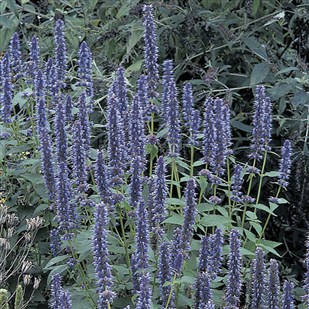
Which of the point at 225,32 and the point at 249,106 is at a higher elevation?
the point at 225,32

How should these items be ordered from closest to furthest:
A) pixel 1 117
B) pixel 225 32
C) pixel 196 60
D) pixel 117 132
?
pixel 117 132
pixel 1 117
pixel 225 32
pixel 196 60

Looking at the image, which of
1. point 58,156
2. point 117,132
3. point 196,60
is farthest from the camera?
point 196,60

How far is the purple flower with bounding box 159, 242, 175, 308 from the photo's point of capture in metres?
3.49

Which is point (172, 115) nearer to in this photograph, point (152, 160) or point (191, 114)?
point (191, 114)

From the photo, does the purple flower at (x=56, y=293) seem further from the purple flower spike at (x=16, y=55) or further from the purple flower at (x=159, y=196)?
the purple flower spike at (x=16, y=55)

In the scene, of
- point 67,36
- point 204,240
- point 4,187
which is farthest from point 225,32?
point 204,240

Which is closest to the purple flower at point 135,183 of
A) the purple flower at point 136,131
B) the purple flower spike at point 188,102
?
the purple flower at point 136,131

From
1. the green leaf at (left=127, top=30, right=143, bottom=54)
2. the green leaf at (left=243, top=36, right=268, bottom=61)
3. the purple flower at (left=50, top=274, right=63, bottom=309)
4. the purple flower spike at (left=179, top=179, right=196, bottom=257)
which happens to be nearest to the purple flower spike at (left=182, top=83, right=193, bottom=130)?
the purple flower spike at (left=179, top=179, right=196, bottom=257)

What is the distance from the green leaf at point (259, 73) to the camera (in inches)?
211

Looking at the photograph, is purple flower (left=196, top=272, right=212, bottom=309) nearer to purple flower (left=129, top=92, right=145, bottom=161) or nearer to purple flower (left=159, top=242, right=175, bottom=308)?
purple flower (left=159, top=242, right=175, bottom=308)

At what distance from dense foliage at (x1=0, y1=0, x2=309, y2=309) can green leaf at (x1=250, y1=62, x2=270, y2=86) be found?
10 mm

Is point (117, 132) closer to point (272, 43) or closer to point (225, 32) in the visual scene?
point (225, 32)

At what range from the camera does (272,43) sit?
636 centimetres

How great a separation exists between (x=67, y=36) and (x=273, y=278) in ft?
11.0
